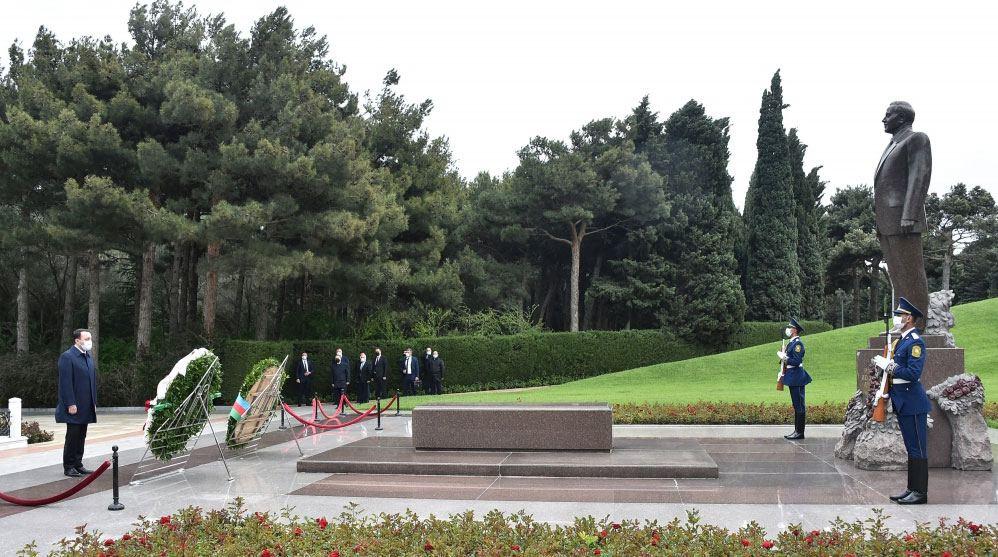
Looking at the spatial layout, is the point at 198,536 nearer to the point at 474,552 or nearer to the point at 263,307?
the point at 474,552

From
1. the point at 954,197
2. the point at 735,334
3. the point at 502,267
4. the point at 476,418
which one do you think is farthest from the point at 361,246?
the point at 954,197

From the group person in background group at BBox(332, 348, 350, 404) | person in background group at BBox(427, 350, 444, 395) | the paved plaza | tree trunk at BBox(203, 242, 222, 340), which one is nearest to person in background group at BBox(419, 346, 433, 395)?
person in background group at BBox(427, 350, 444, 395)

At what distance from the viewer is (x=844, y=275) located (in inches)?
2111

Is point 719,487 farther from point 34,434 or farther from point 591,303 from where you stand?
point 591,303

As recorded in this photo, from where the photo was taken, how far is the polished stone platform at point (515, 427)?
10.2 metres

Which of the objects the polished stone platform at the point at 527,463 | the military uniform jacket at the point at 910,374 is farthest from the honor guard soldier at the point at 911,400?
the polished stone platform at the point at 527,463

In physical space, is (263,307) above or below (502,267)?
below

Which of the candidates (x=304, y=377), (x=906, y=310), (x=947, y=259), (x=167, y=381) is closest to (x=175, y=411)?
(x=167, y=381)

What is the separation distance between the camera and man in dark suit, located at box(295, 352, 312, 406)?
912 inches

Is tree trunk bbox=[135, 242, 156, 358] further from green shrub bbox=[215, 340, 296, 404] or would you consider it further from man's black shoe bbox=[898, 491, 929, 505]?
man's black shoe bbox=[898, 491, 929, 505]

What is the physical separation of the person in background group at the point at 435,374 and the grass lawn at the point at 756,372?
96cm

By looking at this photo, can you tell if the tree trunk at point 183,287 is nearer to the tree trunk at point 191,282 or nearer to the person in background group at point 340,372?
the tree trunk at point 191,282

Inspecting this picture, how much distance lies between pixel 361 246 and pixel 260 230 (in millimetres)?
3457

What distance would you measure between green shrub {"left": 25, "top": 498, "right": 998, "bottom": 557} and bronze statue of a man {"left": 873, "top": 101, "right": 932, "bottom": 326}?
4.55 meters
